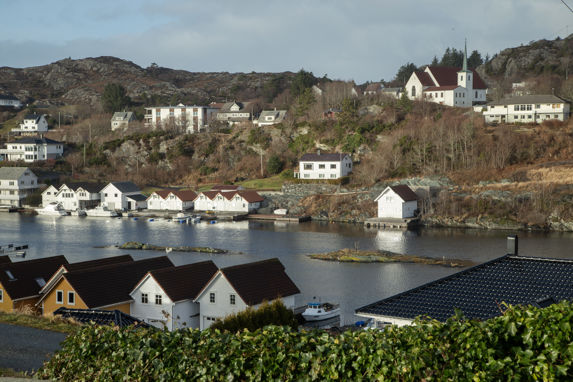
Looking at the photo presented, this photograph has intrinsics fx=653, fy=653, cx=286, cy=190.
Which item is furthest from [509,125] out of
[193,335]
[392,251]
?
[193,335]

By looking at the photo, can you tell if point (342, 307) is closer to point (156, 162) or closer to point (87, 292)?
point (87, 292)

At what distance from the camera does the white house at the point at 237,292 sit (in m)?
15.9

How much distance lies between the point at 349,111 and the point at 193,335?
47.8 metres

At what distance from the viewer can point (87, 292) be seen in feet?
50.5

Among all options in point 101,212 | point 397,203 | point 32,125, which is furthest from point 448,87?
point 32,125

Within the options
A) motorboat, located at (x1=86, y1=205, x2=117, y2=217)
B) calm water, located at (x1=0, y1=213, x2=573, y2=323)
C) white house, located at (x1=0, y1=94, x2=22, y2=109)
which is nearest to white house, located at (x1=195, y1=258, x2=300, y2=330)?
calm water, located at (x1=0, y1=213, x2=573, y2=323)

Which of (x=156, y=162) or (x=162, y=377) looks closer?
(x=162, y=377)

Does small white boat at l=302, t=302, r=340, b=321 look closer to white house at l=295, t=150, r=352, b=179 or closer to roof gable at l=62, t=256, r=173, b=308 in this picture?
roof gable at l=62, t=256, r=173, b=308

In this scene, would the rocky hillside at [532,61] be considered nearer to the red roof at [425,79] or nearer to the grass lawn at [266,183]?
the red roof at [425,79]

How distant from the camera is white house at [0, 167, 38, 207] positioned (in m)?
50.4

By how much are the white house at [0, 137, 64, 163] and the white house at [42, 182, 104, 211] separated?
1251 cm

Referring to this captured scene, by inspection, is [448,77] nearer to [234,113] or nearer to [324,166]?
[324,166]

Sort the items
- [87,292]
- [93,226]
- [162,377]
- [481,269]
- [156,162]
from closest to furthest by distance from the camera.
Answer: [162,377]
[481,269]
[87,292]
[93,226]
[156,162]

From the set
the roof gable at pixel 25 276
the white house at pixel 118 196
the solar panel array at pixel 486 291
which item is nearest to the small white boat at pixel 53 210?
the white house at pixel 118 196
